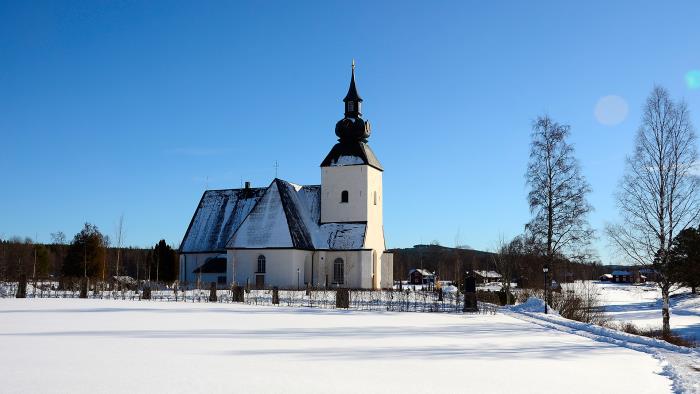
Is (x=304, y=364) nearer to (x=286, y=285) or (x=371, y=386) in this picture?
(x=371, y=386)

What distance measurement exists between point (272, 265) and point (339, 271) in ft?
17.7

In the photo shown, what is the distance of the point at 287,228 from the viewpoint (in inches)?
1896

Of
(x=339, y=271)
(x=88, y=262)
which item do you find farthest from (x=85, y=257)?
(x=339, y=271)

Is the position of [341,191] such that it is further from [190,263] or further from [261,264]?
[190,263]

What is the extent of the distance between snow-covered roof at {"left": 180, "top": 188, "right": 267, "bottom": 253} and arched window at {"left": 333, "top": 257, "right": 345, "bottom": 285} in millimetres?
9536

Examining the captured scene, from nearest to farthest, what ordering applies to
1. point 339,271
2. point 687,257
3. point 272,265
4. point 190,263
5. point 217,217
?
point 687,257 < point 272,265 < point 339,271 < point 190,263 < point 217,217

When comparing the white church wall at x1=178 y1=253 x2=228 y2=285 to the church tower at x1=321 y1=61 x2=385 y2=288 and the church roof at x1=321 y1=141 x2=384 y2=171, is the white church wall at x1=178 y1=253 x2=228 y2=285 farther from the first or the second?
the church roof at x1=321 y1=141 x2=384 y2=171

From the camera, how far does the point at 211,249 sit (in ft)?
174

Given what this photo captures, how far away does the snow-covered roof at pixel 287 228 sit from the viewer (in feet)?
158

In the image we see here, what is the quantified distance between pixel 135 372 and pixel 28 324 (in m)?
8.71

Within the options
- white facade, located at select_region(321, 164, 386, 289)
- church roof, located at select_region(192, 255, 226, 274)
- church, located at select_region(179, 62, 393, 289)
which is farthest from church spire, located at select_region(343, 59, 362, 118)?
church roof, located at select_region(192, 255, 226, 274)

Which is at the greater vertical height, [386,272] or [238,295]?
[386,272]

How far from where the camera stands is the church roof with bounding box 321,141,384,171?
5112 cm

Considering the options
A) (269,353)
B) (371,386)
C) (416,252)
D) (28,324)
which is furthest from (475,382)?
→ (416,252)
